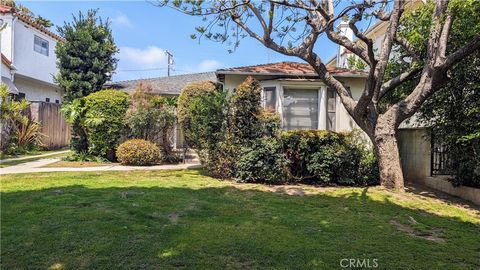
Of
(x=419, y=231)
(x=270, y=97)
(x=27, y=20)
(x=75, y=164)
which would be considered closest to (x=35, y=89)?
(x=27, y=20)

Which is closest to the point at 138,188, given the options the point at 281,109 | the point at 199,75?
the point at 281,109

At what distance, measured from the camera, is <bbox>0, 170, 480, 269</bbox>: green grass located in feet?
12.5

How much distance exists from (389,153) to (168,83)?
16757 mm

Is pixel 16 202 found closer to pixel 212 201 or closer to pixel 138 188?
pixel 138 188

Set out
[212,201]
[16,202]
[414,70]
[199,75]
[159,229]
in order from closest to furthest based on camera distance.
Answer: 1. [159,229]
2. [16,202]
3. [212,201]
4. [414,70]
5. [199,75]

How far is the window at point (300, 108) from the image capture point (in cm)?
1195

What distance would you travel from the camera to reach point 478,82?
7703mm

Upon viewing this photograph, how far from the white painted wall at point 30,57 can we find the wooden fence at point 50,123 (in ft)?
13.9

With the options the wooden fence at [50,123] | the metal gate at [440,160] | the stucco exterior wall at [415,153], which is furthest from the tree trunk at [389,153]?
the wooden fence at [50,123]

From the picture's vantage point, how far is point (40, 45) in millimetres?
21109

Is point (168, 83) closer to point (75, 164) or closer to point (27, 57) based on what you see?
point (27, 57)

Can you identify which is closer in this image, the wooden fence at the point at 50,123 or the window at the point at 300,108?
the window at the point at 300,108

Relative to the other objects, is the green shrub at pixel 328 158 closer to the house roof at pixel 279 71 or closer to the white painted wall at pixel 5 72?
the house roof at pixel 279 71

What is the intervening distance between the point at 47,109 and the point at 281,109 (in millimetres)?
11877
